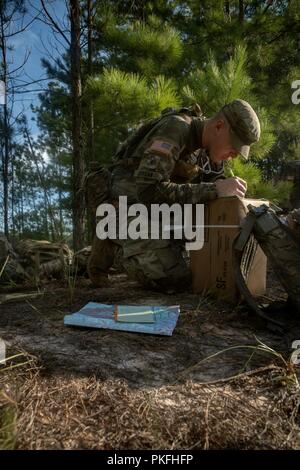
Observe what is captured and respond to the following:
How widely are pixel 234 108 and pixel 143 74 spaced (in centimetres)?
246

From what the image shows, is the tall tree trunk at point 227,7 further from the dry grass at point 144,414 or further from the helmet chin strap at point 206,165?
the dry grass at point 144,414

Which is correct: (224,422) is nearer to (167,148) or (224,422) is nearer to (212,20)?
(167,148)

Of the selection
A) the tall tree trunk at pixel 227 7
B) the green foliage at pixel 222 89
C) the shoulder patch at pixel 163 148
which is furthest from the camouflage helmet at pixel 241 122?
the tall tree trunk at pixel 227 7

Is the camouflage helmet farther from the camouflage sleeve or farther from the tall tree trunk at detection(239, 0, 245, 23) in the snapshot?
the tall tree trunk at detection(239, 0, 245, 23)

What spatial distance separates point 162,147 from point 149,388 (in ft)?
4.54

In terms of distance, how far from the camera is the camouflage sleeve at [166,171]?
2092 millimetres

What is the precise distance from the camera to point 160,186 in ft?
7.09

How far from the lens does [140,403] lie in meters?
0.96

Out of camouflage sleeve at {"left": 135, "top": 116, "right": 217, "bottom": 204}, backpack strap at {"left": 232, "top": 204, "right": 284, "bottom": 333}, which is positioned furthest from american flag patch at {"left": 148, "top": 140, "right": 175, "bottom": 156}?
backpack strap at {"left": 232, "top": 204, "right": 284, "bottom": 333}

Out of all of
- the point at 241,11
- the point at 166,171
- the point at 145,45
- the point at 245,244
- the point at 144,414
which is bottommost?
the point at 144,414

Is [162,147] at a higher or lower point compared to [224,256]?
higher
